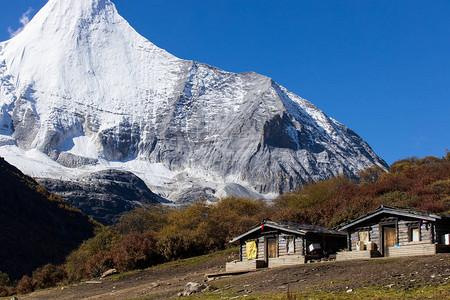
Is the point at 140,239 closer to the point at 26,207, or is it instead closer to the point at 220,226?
the point at 220,226

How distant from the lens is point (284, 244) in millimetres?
36531

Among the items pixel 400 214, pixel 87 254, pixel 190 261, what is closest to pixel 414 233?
pixel 400 214

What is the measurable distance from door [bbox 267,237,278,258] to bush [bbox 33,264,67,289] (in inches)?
956

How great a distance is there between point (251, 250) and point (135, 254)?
600 inches

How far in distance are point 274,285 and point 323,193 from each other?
3746 cm

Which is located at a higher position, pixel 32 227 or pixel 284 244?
pixel 32 227

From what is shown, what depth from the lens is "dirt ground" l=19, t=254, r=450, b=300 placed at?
22.5 m

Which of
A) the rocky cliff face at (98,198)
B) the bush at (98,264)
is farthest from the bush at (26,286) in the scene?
the rocky cliff face at (98,198)

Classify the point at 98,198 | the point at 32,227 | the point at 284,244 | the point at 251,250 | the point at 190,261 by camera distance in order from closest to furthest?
the point at 284,244 → the point at 251,250 → the point at 190,261 → the point at 32,227 → the point at 98,198

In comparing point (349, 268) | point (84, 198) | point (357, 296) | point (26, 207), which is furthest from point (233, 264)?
point (84, 198)

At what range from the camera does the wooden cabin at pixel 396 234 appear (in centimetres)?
3081

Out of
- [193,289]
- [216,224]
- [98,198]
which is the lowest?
[193,289]

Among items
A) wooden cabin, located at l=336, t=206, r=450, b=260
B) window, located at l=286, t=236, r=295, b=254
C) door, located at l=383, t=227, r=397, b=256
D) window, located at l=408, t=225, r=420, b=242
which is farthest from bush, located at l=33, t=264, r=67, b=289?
window, located at l=408, t=225, r=420, b=242

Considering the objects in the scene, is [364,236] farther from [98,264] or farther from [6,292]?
A: [6,292]
